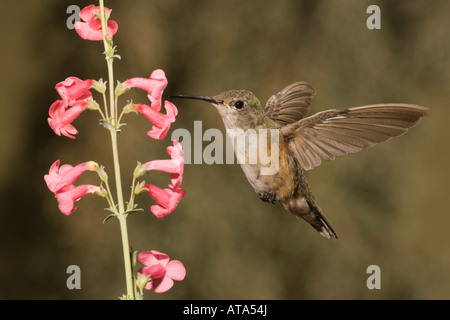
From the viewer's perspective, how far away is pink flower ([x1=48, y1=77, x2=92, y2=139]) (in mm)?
787

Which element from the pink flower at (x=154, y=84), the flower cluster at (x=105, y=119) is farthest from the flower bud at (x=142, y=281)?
the pink flower at (x=154, y=84)

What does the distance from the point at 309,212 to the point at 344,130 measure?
0.74 feet

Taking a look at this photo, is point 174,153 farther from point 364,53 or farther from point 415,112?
point 364,53

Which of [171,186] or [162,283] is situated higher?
[171,186]

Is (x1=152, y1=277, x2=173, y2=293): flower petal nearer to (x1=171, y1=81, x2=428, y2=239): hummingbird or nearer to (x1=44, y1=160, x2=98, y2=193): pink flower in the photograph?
(x1=44, y1=160, x2=98, y2=193): pink flower

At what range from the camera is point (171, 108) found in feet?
2.76

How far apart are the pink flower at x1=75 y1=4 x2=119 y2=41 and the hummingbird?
0.25 meters

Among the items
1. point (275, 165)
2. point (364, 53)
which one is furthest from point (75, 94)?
point (364, 53)

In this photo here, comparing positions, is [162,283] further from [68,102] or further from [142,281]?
[68,102]

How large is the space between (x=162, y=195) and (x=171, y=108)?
14 centimetres

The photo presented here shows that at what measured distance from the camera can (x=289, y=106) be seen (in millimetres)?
1445

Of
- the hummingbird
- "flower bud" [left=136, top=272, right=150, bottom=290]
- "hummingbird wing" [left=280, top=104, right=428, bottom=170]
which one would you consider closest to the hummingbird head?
the hummingbird

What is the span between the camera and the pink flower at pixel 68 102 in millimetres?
787

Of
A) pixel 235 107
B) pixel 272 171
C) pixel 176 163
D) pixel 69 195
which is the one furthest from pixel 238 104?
pixel 69 195
